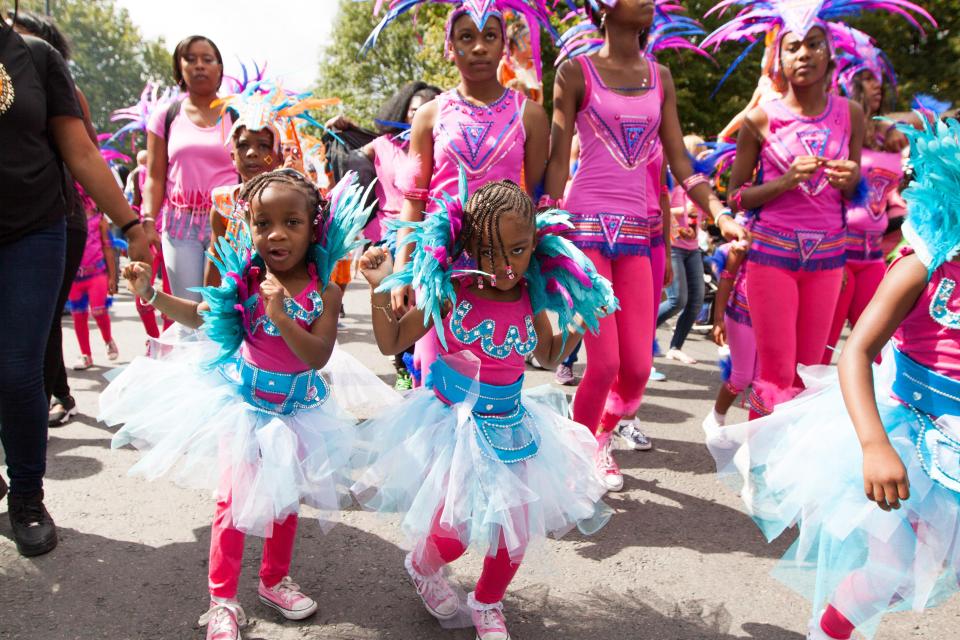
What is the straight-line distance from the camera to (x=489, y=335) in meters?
2.57

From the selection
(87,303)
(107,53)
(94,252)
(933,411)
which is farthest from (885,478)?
(107,53)

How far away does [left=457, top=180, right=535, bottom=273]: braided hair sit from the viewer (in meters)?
2.49

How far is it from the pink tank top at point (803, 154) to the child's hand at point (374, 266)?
2.13m

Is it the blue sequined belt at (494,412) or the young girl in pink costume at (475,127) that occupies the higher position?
the young girl in pink costume at (475,127)

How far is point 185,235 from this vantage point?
431cm

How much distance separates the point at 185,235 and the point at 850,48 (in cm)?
424

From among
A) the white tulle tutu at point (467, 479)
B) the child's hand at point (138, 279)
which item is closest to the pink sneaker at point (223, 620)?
the white tulle tutu at point (467, 479)

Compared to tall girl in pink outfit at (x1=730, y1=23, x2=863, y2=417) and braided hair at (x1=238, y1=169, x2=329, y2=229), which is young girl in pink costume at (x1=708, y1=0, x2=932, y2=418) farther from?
braided hair at (x1=238, y1=169, x2=329, y2=229)

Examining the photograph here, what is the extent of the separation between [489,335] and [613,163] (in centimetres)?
146

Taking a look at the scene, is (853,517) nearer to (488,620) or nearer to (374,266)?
(488,620)

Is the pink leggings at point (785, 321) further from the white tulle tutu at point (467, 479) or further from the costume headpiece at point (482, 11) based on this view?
the costume headpiece at point (482, 11)

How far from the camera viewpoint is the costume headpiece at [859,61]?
15.7 ft

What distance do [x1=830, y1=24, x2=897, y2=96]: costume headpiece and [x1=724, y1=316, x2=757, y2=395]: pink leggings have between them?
1882mm

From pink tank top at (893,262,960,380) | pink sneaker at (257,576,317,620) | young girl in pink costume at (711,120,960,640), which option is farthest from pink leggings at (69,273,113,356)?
pink tank top at (893,262,960,380)
